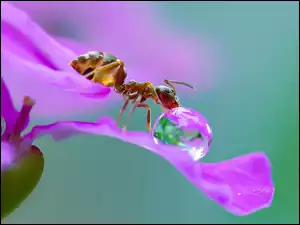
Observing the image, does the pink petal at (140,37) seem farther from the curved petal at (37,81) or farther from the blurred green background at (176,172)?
the curved petal at (37,81)

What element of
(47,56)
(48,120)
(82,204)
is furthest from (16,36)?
(82,204)

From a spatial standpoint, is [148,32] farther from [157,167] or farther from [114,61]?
[114,61]

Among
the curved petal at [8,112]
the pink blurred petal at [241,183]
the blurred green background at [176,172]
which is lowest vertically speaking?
the blurred green background at [176,172]

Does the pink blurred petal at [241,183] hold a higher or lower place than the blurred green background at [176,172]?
higher

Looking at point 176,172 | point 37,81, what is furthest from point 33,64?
point 176,172

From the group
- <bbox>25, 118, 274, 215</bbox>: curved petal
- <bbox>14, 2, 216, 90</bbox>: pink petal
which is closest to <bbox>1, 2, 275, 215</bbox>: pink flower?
<bbox>25, 118, 274, 215</bbox>: curved petal

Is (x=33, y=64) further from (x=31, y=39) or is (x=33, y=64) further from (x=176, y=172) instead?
(x=176, y=172)

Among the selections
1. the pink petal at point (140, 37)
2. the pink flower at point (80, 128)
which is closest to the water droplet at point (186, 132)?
the pink flower at point (80, 128)
